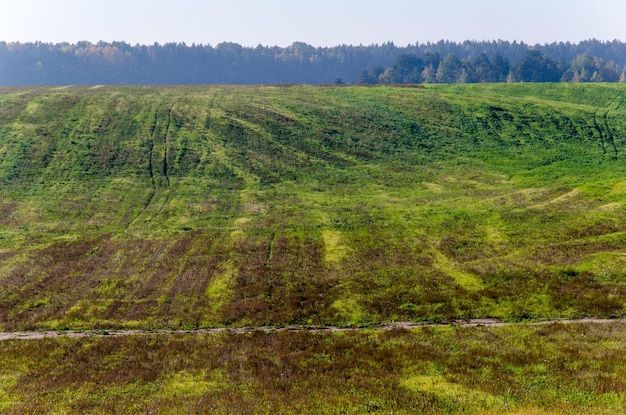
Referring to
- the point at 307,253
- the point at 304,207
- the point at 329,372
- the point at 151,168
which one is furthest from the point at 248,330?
the point at 151,168

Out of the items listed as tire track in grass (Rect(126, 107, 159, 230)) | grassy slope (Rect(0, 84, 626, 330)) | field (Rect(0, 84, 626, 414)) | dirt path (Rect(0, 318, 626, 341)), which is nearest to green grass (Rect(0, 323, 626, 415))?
field (Rect(0, 84, 626, 414))

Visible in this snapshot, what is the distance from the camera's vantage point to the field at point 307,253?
24641 mm

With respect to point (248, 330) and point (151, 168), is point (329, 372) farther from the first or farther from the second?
point (151, 168)

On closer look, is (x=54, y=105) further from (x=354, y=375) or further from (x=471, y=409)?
(x=471, y=409)

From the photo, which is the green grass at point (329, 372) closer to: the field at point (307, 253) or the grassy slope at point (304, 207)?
the field at point (307, 253)

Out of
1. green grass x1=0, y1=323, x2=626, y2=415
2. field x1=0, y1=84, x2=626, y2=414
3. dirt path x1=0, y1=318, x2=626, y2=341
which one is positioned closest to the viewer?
green grass x1=0, y1=323, x2=626, y2=415

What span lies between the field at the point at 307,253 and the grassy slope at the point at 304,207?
375 mm

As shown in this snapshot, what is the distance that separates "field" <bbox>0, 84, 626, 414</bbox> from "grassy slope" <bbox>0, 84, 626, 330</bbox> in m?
0.38

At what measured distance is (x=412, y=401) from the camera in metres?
21.5

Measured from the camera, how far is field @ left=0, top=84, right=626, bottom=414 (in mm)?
24641

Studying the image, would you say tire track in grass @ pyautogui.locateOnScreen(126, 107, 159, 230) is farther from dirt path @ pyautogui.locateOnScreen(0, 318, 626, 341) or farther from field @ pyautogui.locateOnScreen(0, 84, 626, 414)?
dirt path @ pyautogui.locateOnScreen(0, 318, 626, 341)

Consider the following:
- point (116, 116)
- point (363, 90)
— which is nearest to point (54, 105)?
point (116, 116)

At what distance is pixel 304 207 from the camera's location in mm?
67812

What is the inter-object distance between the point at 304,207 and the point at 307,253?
1860 centimetres
